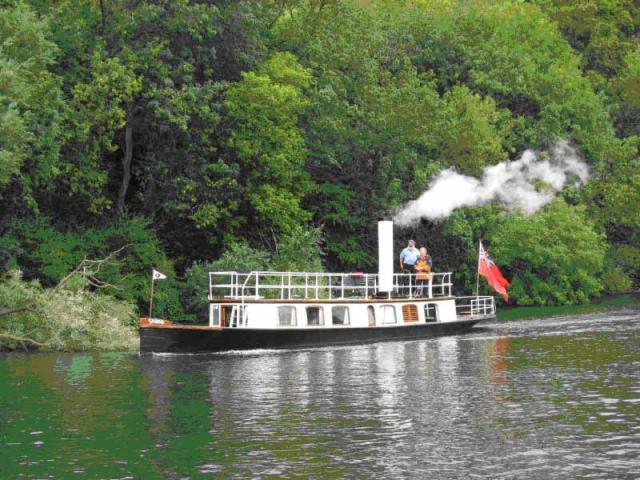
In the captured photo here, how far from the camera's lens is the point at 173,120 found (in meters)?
65.7

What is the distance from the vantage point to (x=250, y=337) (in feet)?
184

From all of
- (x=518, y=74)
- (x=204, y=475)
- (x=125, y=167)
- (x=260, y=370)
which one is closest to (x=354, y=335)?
(x=260, y=370)

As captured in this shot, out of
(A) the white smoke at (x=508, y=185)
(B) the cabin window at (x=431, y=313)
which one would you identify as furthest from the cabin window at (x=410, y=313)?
(A) the white smoke at (x=508, y=185)

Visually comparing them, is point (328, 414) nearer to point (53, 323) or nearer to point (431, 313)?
point (53, 323)

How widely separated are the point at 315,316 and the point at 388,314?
16.0 ft

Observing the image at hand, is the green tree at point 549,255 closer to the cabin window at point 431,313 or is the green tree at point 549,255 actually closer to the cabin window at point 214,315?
the cabin window at point 431,313

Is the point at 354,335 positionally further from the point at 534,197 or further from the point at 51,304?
the point at 534,197

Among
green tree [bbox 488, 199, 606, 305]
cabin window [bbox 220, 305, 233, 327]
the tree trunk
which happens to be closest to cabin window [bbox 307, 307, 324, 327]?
cabin window [bbox 220, 305, 233, 327]

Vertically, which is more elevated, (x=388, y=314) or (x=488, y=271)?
(x=488, y=271)

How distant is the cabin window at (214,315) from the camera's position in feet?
184

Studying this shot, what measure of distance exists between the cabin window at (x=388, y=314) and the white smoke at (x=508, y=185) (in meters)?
19.7

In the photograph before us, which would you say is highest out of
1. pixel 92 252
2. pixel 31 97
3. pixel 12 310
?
pixel 31 97

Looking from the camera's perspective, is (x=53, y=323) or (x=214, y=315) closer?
(x=53, y=323)

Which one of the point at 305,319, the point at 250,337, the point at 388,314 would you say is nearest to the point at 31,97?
the point at 250,337
